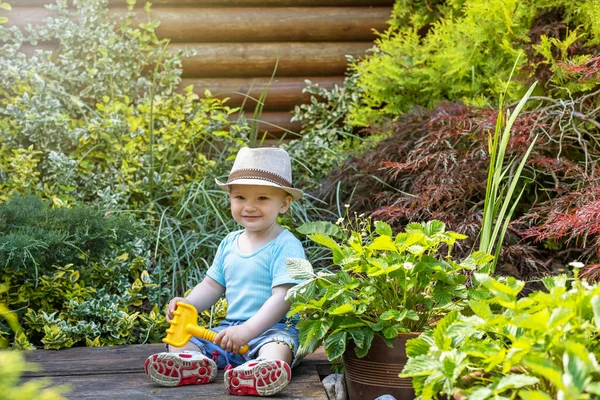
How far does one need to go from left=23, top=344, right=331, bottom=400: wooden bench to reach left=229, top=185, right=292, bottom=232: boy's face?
0.59 meters

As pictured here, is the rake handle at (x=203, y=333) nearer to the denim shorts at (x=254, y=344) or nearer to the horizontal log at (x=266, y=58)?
the denim shorts at (x=254, y=344)

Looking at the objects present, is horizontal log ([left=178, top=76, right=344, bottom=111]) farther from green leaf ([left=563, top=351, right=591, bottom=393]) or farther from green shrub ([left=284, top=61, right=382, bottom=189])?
green leaf ([left=563, top=351, right=591, bottom=393])

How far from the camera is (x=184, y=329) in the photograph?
8.59 feet

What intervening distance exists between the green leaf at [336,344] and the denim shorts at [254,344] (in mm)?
343

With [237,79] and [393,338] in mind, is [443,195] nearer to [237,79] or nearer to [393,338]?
[393,338]

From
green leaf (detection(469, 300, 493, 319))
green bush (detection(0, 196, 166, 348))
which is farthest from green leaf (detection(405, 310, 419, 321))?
green bush (detection(0, 196, 166, 348))

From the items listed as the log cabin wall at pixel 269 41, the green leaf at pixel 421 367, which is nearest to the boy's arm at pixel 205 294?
the green leaf at pixel 421 367

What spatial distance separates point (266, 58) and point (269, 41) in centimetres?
17

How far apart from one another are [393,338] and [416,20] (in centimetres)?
364

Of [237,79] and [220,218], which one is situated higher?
[237,79]

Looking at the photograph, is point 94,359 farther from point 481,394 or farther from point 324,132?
point 324,132

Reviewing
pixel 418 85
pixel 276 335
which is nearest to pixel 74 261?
pixel 276 335

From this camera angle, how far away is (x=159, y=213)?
4309 millimetres

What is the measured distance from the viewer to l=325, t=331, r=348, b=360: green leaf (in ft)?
7.57
